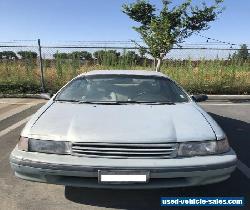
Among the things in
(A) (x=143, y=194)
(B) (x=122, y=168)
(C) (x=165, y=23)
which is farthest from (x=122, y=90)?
(C) (x=165, y=23)

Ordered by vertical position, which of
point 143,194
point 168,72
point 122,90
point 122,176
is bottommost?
point 143,194

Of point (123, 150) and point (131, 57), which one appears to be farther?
point (131, 57)

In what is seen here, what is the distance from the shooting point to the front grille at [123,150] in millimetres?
3430

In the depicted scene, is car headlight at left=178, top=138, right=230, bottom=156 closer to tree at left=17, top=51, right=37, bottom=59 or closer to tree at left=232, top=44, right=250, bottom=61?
tree at left=232, top=44, right=250, bottom=61

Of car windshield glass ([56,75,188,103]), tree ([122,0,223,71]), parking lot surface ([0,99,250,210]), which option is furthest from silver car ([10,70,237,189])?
tree ([122,0,223,71])

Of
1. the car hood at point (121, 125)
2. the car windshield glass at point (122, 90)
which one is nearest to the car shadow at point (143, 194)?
the car hood at point (121, 125)

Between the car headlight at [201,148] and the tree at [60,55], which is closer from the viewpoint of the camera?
the car headlight at [201,148]

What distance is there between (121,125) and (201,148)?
781 millimetres

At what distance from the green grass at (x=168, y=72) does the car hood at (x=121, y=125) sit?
28.1 ft

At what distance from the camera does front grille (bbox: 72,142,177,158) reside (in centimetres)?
343

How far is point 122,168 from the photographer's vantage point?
3350 millimetres

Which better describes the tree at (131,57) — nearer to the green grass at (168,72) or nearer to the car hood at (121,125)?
the green grass at (168,72)

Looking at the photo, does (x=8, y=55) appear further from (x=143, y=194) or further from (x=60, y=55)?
(x=143, y=194)

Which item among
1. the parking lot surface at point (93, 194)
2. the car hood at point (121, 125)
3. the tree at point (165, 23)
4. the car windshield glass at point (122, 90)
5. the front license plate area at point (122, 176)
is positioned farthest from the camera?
the tree at point (165, 23)
